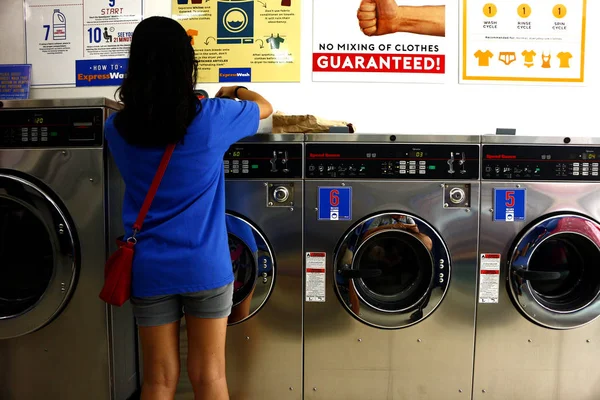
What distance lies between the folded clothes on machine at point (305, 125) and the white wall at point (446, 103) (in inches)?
13.9

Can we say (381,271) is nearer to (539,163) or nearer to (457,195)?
(457,195)

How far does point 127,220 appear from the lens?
3.74 feet

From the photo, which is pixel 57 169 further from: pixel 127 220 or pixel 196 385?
pixel 196 385

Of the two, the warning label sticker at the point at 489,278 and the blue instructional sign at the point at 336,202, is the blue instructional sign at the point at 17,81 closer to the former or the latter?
the blue instructional sign at the point at 336,202

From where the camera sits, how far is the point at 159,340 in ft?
3.74

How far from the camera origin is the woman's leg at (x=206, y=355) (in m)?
1.15

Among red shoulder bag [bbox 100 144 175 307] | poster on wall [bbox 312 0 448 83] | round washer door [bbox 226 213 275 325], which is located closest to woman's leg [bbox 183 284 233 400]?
red shoulder bag [bbox 100 144 175 307]

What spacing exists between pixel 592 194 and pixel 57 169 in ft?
7.43

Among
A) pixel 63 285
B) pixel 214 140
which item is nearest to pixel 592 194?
pixel 214 140

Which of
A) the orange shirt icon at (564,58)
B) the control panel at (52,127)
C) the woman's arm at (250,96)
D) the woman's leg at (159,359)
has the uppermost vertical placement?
the orange shirt icon at (564,58)

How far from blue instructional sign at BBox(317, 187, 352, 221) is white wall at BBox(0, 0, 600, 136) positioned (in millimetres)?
620

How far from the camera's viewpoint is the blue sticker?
160cm

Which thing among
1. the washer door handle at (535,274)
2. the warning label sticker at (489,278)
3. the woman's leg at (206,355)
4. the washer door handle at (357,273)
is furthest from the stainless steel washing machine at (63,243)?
the washer door handle at (535,274)

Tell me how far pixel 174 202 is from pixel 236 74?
1196 mm
